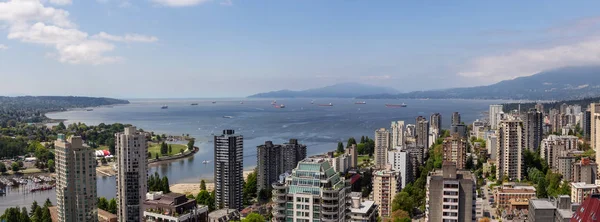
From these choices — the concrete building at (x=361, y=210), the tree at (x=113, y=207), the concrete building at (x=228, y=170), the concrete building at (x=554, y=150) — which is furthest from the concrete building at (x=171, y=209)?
the concrete building at (x=554, y=150)

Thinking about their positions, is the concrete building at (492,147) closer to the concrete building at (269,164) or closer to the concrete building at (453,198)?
the concrete building at (269,164)

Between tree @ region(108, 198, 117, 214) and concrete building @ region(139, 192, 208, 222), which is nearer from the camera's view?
concrete building @ region(139, 192, 208, 222)

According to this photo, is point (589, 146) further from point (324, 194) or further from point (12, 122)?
point (12, 122)

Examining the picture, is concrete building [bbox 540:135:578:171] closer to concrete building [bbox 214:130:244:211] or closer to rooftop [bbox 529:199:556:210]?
rooftop [bbox 529:199:556:210]

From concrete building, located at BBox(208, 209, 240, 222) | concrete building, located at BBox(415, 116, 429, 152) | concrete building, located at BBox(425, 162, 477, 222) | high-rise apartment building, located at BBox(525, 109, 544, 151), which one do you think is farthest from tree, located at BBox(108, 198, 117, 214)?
high-rise apartment building, located at BBox(525, 109, 544, 151)

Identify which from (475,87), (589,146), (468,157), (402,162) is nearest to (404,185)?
(402,162)

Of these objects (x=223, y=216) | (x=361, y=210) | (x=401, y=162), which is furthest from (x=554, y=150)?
(x=223, y=216)
